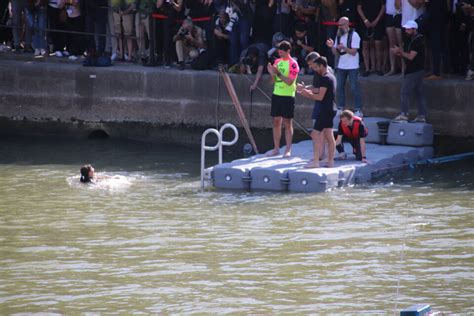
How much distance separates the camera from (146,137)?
A: 82.6ft

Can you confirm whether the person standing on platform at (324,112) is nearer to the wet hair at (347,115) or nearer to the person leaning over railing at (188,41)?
the wet hair at (347,115)

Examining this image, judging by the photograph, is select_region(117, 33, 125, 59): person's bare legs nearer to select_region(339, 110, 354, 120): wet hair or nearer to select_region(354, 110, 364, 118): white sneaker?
select_region(354, 110, 364, 118): white sneaker

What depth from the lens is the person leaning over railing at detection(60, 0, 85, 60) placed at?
86.6ft

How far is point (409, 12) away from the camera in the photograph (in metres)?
21.9

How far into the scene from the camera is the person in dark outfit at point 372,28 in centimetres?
2261

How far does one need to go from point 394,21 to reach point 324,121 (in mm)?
3735

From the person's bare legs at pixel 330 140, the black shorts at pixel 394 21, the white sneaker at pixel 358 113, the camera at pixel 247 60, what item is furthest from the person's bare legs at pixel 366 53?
the person's bare legs at pixel 330 140

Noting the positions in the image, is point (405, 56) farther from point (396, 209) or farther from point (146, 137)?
point (146, 137)

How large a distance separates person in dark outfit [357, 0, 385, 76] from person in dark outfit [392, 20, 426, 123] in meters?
1.10

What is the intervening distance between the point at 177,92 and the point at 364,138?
5.26m

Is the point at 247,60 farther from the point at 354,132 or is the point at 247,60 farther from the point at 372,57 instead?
the point at 354,132

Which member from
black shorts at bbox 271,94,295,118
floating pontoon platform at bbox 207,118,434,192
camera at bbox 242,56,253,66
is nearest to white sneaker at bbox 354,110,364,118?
floating pontoon platform at bbox 207,118,434,192

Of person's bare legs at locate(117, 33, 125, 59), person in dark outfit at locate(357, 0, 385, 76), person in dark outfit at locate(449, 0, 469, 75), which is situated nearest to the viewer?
person in dark outfit at locate(449, 0, 469, 75)

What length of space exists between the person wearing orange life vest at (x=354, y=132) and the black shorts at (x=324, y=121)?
51 cm
